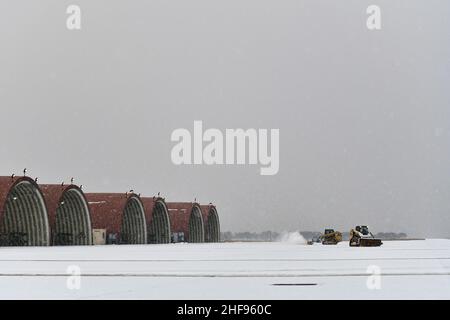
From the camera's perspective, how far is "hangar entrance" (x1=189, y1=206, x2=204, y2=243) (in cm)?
9219

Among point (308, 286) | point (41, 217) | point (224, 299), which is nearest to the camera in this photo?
point (224, 299)

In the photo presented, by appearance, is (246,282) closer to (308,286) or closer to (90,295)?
(308,286)

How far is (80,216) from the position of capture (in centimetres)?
6050

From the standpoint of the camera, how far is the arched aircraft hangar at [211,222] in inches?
3848

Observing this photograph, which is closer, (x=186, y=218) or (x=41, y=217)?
(x=41, y=217)

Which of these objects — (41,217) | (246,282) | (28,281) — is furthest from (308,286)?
(41,217)

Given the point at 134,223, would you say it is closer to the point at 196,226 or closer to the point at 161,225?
the point at 161,225

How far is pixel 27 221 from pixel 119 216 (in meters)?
13.2

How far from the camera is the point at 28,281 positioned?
11242mm

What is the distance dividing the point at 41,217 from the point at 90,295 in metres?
46.8

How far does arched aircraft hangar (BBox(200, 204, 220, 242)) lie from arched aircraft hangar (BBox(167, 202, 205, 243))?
2.89 meters

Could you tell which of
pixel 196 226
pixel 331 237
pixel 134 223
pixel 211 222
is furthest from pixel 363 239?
pixel 211 222

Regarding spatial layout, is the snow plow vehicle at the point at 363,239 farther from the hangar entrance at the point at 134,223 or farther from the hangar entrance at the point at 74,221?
the hangar entrance at the point at 134,223
